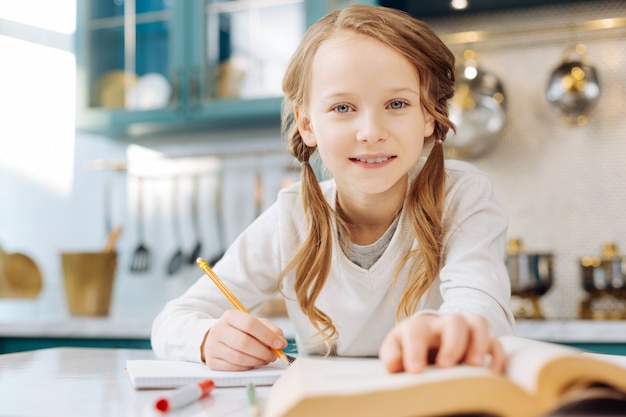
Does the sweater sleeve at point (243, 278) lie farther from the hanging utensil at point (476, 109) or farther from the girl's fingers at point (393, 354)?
the hanging utensil at point (476, 109)

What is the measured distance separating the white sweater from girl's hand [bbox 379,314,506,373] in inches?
10.8

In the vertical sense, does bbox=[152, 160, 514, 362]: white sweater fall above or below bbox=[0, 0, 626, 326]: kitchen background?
below

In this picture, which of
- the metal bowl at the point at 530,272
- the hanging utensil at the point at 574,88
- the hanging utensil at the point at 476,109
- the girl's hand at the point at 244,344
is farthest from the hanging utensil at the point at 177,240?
the girl's hand at the point at 244,344

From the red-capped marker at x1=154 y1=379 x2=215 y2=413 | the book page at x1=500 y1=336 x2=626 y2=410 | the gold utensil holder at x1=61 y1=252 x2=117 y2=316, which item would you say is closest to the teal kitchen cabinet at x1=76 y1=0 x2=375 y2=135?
the gold utensil holder at x1=61 y1=252 x2=117 y2=316

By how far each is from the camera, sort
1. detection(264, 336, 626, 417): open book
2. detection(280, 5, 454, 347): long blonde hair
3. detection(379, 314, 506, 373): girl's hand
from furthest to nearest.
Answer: detection(280, 5, 454, 347): long blonde hair
detection(379, 314, 506, 373): girl's hand
detection(264, 336, 626, 417): open book

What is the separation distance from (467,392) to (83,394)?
0.42 metres

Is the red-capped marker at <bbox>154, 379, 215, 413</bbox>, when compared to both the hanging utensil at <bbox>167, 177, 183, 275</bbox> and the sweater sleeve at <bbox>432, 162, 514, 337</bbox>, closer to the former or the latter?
the sweater sleeve at <bbox>432, 162, 514, 337</bbox>

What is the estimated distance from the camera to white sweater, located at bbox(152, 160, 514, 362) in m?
0.94

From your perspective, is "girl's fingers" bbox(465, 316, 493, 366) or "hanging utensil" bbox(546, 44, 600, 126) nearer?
"girl's fingers" bbox(465, 316, 493, 366)

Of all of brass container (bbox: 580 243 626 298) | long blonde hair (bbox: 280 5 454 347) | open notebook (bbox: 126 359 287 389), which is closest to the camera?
open notebook (bbox: 126 359 287 389)

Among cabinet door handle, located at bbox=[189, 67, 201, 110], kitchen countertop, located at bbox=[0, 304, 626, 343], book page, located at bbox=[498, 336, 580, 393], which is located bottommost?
kitchen countertop, located at bbox=[0, 304, 626, 343]

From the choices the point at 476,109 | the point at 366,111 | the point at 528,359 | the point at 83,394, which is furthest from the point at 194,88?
the point at 528,359

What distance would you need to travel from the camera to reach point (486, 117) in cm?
229

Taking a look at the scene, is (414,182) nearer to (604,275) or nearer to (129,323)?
(604,275)
